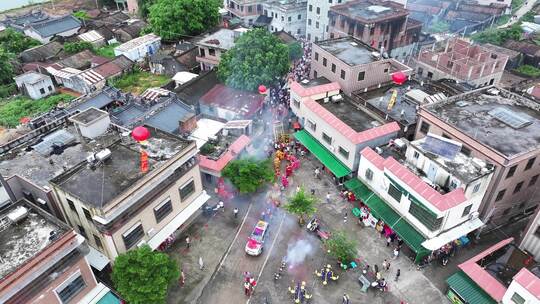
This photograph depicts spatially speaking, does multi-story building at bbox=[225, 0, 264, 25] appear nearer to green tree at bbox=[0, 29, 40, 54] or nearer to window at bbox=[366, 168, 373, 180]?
green tree at bbox=[0, 29, 40, 54]

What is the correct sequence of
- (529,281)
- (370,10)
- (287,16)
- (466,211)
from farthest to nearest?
(287,16) → (370,10) → (466,211) → (529,281)

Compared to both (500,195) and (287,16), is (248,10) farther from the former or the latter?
(500,195)

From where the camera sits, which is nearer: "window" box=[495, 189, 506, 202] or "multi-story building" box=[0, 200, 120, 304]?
"multi-story building" box=[0, 200, 120, 304]

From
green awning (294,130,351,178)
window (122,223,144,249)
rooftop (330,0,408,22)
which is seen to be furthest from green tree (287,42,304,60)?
window (122,223,144,249)

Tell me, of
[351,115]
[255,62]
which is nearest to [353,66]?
[351,115]

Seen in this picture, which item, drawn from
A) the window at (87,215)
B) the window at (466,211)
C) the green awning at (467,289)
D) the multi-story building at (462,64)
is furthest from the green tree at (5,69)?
the green awning at (467,289)

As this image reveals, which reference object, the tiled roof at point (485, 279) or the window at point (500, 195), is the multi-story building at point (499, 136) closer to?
the window at point (500, 195)
